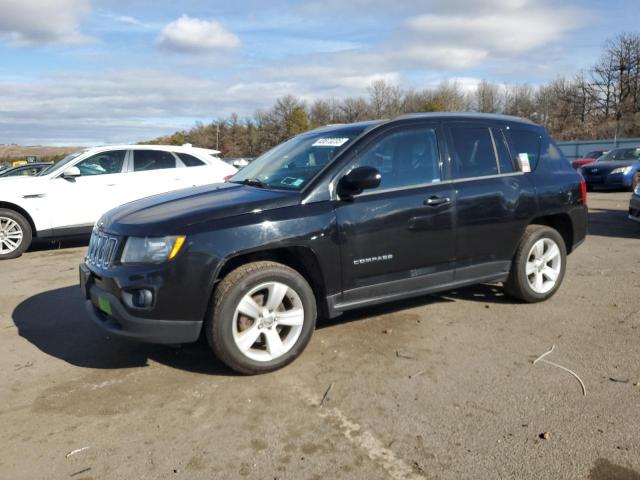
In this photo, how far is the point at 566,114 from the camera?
68.9m

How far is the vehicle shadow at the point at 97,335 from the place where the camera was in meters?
4.08

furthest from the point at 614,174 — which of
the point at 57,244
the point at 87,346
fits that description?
the point at 87,346

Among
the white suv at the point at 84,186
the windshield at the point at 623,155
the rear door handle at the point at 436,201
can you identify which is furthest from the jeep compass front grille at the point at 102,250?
the windshield at the point at 623,155

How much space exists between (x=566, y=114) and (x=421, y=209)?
73481 millimetres

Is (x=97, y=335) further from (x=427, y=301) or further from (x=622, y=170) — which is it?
(x=622, y=170)

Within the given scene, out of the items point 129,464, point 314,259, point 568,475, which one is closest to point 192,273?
point 314,259

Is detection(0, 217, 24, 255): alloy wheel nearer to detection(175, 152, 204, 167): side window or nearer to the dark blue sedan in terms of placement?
detection(175, 152, 204, 167): side window

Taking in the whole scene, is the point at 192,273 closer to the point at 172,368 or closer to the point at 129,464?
the point at 172,368

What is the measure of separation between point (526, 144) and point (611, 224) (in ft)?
20.6

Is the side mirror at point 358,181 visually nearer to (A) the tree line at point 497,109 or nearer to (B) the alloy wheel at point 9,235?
(B) the alloy wheel at point 9,235

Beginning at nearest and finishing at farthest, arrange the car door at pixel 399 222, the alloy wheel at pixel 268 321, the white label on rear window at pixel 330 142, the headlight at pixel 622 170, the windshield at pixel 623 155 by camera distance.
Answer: the alloy wheel at pixel 268 321 → the car door at pixel 399 222 → the white label on rear window at pixel 330 142 → the headlight at pixel 622 170 → the windshield at pixel 623 155

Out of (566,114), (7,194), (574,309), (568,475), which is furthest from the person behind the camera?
(566,114)

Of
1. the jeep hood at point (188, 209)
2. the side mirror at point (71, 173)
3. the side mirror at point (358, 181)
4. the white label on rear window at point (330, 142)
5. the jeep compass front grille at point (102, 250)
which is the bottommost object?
the jeep compass front grille at point (102, 250)

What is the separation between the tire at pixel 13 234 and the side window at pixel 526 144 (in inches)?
292
